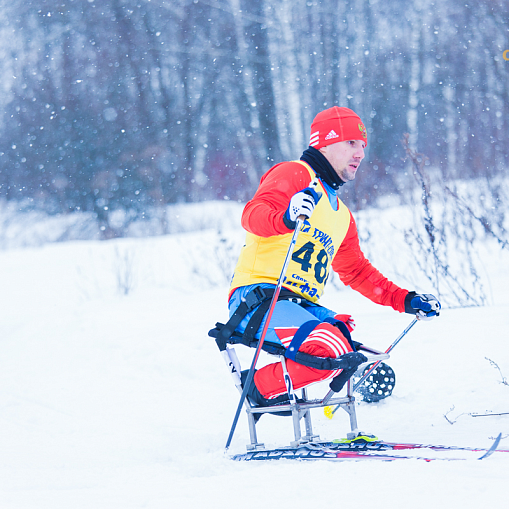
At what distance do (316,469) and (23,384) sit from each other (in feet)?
10.3

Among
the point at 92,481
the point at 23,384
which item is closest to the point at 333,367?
the point at 92,481

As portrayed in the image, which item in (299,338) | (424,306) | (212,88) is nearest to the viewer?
(299,338)

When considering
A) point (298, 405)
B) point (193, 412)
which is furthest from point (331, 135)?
point (193, 412)

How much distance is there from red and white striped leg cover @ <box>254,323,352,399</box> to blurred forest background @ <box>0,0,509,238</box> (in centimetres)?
1061

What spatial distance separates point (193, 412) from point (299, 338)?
167 centimetres

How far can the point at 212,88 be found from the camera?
1521 cm

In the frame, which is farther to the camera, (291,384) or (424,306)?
(424,306)

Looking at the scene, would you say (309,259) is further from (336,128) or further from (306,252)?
(336,128)

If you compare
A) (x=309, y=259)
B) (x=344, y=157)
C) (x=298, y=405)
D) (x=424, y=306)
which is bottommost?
(x=298, y=405)

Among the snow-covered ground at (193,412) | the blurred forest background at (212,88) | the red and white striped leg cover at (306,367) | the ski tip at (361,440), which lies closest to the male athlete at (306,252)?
the red and white striped leg cover at (306,367)

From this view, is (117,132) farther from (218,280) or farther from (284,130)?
(218,280)

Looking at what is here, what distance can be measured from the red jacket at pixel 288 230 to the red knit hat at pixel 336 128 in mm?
203

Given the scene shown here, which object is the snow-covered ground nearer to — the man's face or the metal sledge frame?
the metal sledge frame

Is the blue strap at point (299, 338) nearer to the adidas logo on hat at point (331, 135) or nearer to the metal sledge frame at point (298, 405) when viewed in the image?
the metal sledge frame at point (298, 405)
